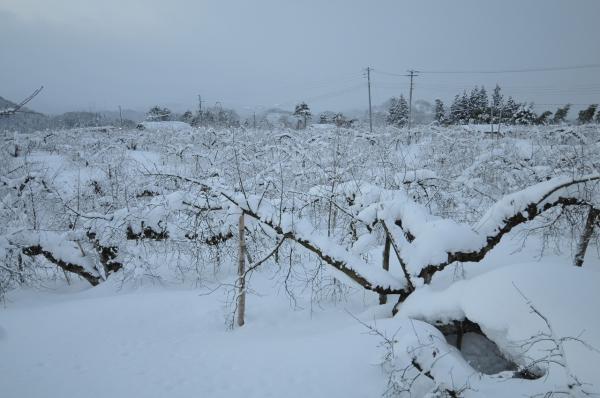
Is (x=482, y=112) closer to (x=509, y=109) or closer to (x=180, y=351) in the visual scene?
(x=509, y=109)

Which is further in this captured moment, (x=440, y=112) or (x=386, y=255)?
(x=440, y=112)

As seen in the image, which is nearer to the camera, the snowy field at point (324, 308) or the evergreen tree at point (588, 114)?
the snowy field at point (324, 308)

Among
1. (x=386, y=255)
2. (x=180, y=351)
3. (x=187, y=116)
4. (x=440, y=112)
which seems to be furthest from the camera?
(x=187, y=116)

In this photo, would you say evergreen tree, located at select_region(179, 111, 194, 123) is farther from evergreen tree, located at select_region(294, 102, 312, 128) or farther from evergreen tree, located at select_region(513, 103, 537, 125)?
evergreen tree, located at select_region(513, 103, 537, 125)

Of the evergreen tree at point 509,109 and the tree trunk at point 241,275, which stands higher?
the evergreen tree at point 509,109

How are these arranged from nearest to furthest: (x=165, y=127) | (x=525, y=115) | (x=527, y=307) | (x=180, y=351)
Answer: (x=527, y=307)
(x=180, y=351)
(x=525, y=115)
(x=165, y=127)

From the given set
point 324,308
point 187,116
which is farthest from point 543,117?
point 187,116

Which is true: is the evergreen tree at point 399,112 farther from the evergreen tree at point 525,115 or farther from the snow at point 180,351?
the snow at point 180,351

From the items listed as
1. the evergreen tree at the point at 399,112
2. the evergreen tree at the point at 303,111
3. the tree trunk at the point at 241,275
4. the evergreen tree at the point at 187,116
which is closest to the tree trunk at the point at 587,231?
the tree trunk at the point at 241,275

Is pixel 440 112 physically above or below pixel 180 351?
above

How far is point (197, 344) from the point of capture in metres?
7.15

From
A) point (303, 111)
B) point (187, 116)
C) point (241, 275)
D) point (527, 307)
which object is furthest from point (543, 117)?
point (187, 116)

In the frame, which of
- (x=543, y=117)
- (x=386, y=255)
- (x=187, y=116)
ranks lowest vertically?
(x=386, y=255)

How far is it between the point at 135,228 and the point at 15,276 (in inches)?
162
